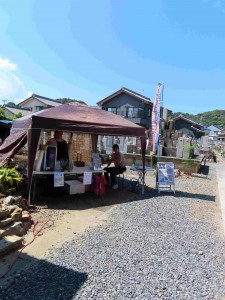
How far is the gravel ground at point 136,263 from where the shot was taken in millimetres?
2818

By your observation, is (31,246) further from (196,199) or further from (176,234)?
(196,199)

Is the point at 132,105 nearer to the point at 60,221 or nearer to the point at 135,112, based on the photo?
the point at 135,112

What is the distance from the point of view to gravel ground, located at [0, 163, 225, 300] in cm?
282

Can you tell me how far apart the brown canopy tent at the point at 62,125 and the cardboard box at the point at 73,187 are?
1.41m

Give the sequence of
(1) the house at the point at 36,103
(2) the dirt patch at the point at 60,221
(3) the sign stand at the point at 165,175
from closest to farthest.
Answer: (2) the dirt patch at the point at 60,221
(3) the sign stand at the point at 165,175
(1) the house at the point at 36,103

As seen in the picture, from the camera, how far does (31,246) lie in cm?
384

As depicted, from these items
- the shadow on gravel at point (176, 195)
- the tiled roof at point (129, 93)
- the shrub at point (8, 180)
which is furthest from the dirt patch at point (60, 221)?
the tiled roof at point (129, 93)

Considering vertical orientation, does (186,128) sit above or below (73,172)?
above

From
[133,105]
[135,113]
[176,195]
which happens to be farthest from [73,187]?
[133,105]

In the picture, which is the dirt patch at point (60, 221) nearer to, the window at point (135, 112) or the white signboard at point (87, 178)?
the white signboard at point (87, 178)

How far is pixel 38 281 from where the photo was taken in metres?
2.92

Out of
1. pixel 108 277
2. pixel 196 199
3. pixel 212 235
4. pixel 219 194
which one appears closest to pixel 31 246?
pixel 108 277

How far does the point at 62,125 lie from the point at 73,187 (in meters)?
1.79

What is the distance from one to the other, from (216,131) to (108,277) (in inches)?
2934
